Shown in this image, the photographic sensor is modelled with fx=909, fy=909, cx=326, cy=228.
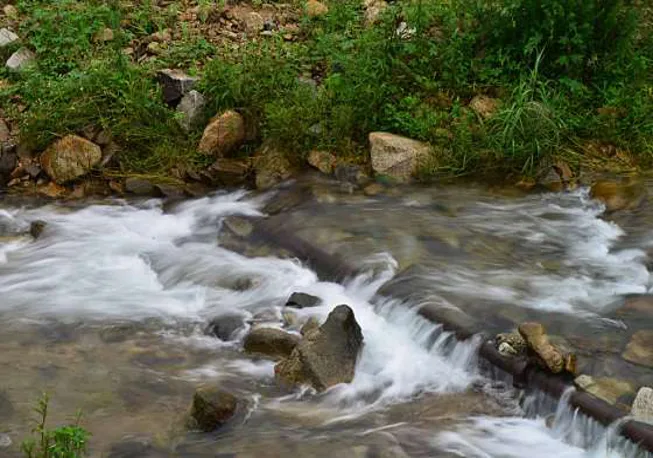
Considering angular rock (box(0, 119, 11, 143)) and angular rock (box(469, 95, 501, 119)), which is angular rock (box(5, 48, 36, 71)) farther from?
angular rock (box(469, 95, 501, 119))

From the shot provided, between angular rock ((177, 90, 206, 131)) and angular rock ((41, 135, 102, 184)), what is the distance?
0.83 m

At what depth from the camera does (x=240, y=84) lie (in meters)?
7.86

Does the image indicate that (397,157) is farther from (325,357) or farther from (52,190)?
(325,357)

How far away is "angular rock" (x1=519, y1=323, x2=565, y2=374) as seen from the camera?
13.9 feet

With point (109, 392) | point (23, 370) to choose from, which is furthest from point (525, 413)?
point (23, 370)

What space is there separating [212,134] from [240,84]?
1.67 feet

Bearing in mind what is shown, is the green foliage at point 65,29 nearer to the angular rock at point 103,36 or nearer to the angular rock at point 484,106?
the angular rock at point 103,36

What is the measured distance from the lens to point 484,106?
760cm

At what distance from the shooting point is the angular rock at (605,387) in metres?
4.09

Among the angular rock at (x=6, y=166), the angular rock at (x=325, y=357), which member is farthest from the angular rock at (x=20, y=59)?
the angular rock at (x=325, y=357)

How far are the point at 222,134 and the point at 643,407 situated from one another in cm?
474

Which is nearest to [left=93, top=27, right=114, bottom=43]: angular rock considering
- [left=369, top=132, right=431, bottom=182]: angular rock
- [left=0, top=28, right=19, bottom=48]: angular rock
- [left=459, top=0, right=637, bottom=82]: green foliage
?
[left=0, top=28, right=19, bottom=48]: angular rock

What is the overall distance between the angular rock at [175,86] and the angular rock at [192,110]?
0.12 m

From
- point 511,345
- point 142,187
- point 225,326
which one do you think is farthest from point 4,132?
point 511,345
